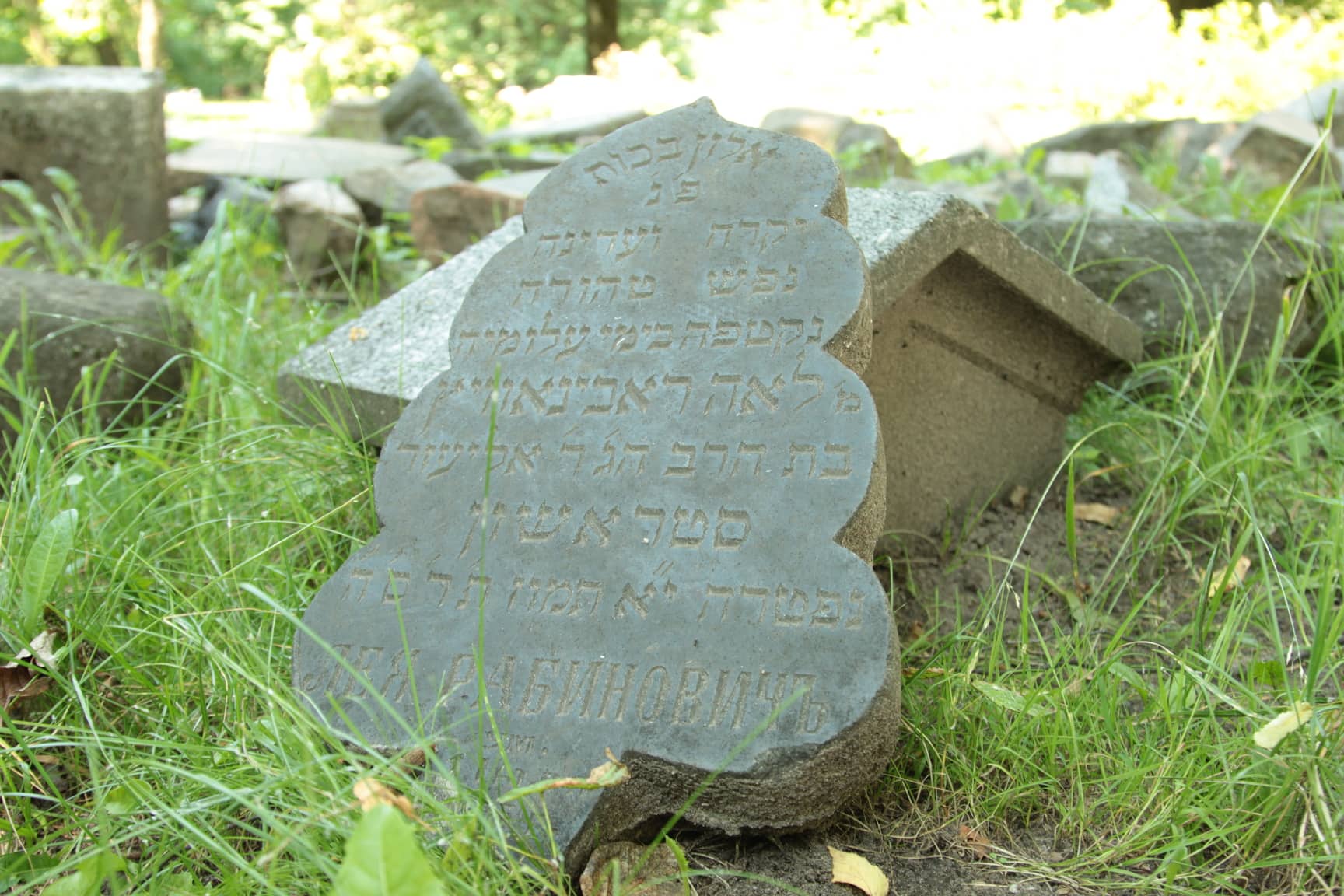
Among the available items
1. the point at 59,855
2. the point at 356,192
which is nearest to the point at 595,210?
the point at 59,855

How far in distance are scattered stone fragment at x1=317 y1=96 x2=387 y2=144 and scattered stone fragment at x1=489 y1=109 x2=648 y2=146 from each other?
1.13m

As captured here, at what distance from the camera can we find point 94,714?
186 cm

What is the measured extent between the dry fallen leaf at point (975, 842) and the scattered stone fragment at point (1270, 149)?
4.04 metres

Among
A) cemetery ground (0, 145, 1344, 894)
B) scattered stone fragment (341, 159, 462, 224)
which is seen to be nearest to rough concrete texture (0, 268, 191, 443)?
cemetery ground (0, 145, 1344, 894)

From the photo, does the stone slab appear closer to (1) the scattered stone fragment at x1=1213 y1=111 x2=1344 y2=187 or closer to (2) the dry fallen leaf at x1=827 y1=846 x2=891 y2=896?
(1) the scattered stone fragment at x1=1213 y1=111 x2=1344 y2=187

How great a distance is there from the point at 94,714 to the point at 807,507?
1.15 metres

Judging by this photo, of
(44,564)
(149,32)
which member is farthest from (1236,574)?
(149,32)

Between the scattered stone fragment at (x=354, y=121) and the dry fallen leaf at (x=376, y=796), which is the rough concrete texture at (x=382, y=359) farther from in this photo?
the scattered stone fragment at (x=354, y=121)

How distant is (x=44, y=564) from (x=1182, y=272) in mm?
2444

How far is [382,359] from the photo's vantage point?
2.42m

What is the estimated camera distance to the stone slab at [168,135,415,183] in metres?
5.54

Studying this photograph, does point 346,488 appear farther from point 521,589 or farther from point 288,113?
point 288,113

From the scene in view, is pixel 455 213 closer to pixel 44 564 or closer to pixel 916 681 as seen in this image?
pixel 44 564

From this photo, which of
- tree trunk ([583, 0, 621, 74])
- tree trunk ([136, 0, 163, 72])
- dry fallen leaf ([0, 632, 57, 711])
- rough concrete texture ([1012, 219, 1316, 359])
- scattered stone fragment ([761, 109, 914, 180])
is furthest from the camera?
tree trunk ([583, 0, 621, 74])
